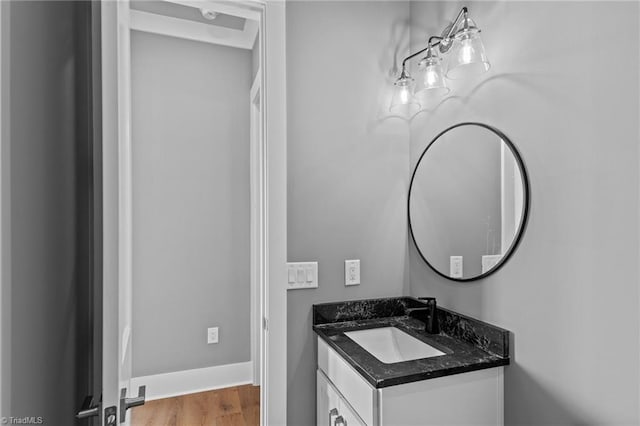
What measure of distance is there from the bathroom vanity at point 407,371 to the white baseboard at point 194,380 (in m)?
1.37

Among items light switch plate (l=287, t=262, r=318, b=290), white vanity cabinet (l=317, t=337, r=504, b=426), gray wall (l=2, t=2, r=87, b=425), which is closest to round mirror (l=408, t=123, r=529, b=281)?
white vanity cabinet (l=317, t=337, r=504, b=426)

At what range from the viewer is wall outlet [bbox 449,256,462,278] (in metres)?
1.57

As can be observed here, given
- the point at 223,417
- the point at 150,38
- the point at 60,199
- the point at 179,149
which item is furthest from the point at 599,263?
the point at 150,38

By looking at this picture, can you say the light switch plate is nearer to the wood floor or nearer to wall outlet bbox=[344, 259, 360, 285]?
wall outlet bbox=[344, 259, 360, 285]

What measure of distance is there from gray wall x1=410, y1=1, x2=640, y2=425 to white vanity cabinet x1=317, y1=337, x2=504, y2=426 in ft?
0.25

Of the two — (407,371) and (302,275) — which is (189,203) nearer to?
(302,275)

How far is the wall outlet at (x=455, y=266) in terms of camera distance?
1.57 meters

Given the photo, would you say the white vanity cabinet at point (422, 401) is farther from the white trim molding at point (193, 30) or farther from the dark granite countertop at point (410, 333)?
the white trim molding at point (193, 30)

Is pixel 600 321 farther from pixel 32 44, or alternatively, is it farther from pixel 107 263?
pixel 32 44

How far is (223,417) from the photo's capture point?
2.43 meters

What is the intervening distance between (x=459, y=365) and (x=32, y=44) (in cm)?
151

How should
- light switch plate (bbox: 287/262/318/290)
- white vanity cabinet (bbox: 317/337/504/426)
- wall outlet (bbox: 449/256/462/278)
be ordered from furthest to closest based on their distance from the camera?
light switch plate (bbox: 287/262/318/290) → wall outlet (bbox: 449/256/462/278) → white vanity cabinet (bbox: 317/337/504/426)

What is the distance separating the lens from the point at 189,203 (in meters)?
2.71

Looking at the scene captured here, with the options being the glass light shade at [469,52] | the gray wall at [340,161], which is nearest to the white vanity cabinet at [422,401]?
the gray wall at [340,161]
